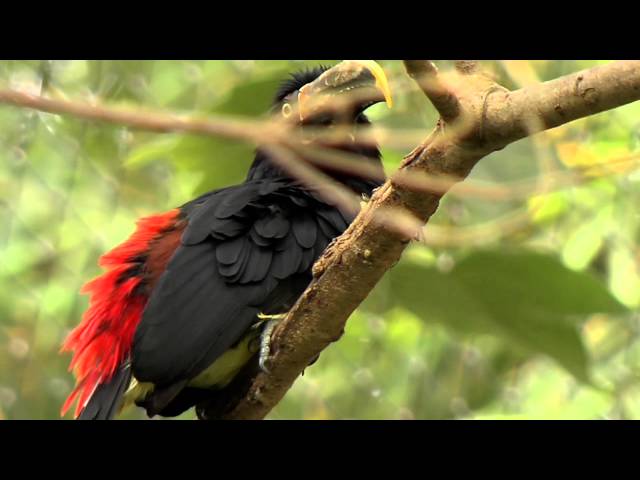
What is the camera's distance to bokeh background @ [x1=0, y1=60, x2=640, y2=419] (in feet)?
8.29

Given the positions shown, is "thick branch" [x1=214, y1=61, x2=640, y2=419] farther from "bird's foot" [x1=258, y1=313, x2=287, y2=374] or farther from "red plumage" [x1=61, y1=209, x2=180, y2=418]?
"red plumage" [x1=61, y1=209, x2=180, y2=418]

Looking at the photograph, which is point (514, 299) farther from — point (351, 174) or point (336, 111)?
point (336, 111)

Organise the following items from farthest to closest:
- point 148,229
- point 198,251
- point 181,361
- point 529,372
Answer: point 529,372 → point 148,229 → point 198,251 → point 181,361

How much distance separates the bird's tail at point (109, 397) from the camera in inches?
79.4

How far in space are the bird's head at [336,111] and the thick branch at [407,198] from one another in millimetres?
108

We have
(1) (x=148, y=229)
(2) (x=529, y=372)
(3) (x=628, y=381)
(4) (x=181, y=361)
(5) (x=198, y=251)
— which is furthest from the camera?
(2) (x=529, y=372)

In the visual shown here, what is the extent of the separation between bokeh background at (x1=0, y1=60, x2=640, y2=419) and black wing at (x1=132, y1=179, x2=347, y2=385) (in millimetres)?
338

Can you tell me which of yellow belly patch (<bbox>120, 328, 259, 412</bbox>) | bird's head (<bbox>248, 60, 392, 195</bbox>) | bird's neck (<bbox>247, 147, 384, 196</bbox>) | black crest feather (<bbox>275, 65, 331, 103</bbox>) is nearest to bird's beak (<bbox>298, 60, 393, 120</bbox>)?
bird's head (<bbox>248, 60, 392, 195</bbox>)

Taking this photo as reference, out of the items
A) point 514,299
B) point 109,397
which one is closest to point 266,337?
point 109,397

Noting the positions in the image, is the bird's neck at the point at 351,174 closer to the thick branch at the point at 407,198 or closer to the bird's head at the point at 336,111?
the bird's head at the point at 336,111

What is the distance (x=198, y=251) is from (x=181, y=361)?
28 centimetres

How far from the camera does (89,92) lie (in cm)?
261
